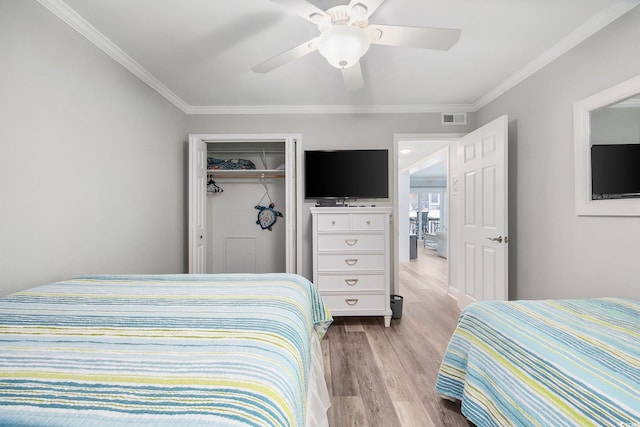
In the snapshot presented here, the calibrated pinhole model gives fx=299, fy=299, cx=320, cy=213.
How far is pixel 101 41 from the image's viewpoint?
2.12 m

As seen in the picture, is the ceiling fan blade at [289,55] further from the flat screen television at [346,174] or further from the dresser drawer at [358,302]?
the dresser drawer at [358,302]

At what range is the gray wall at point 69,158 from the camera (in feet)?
5.10

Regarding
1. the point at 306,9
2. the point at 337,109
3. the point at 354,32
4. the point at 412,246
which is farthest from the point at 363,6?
the point at 412,246

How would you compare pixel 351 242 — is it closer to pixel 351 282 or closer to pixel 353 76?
pixel 351 282

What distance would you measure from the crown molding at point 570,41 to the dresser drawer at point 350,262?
2.03 meters

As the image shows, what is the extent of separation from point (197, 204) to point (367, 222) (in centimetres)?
189

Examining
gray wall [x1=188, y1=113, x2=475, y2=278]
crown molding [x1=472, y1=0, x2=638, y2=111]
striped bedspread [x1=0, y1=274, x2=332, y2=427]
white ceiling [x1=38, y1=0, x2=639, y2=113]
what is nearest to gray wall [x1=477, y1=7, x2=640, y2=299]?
crown molding [x1=472, y1=0, x2=638, y2=111]

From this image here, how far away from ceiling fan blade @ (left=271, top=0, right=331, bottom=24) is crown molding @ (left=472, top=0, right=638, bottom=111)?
1.76 meters

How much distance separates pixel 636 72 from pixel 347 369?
102 inches

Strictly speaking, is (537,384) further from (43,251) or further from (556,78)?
(43,251)

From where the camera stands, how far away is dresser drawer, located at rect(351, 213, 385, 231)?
3.04 meters

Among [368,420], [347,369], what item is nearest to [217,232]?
[347,369]

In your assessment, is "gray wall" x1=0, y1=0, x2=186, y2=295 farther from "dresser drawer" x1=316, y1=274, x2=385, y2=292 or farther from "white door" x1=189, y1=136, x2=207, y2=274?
"dresser drawer" x1=316, y1=274, x2=385, y2=292

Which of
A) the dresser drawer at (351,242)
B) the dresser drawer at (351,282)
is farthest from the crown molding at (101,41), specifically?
the dresser drawer at (351,282)
